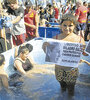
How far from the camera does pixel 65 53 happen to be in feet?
6.36

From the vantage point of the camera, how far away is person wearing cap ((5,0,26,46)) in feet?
10.9

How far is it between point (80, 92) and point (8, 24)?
1.86 m

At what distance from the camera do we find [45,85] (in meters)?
2.97

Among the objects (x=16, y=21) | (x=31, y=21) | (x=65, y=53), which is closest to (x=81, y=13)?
(x=31, y=21)

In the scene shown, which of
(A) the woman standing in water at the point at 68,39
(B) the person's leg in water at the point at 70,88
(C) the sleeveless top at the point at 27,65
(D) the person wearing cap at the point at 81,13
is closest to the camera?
(A) the woman standing in water at the point at 68,39

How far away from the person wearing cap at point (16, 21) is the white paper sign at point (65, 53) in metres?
1.42

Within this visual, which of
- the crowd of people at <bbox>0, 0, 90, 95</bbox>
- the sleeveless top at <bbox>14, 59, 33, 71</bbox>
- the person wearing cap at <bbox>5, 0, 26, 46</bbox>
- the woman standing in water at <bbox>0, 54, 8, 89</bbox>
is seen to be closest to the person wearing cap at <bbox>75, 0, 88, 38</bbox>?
the crowd of people at <bbox>0, 0, 90, 95</bbox>

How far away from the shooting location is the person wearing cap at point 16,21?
3323 mm

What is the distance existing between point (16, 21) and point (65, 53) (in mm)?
1804

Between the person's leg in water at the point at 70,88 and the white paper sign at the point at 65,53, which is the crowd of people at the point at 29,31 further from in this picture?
the white paper sign at the point at 65,53

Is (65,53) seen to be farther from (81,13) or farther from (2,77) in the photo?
(81,13)

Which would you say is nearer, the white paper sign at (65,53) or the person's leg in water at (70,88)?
the white paper sign at (65,53)

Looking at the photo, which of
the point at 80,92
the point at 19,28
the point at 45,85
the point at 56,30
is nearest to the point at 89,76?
the point at 80,92

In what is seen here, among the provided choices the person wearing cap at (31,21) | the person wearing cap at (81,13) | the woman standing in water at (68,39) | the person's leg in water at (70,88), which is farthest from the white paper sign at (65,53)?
the person wearing cap at (81,13)
